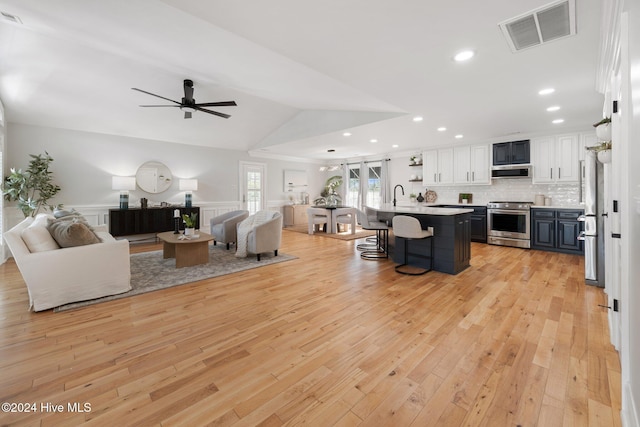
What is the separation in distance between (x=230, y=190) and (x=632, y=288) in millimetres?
8069

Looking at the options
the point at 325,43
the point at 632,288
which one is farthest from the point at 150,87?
the point at 632,288

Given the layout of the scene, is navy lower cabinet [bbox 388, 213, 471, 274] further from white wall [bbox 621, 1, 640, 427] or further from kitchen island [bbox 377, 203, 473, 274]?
white wall [bbox 621, 1, 640, 427]

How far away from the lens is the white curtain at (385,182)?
8.71 metres

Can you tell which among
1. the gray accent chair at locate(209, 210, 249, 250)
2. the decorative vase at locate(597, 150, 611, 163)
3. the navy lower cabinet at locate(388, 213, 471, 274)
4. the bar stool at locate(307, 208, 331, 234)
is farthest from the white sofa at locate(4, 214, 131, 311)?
the bar stool at locate(307, 208, 331, 234)

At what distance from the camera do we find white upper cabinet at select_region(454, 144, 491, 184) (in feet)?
21.1

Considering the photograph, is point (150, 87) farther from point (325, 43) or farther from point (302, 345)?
point (302, 345)

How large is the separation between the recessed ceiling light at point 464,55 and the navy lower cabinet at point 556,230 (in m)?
4.28

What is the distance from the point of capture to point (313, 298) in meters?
3.05

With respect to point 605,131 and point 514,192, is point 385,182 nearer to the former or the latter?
point 514,192

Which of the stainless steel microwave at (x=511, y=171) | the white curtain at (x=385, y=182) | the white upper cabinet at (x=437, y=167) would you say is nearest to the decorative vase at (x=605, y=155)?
the stainless steel microwave at (x=511, y=171)

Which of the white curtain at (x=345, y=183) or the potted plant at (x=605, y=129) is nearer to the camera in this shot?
the potted plant at (x=605, y=129)

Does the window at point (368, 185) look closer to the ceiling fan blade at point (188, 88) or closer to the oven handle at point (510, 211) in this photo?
the oven handle at point (510, 211)

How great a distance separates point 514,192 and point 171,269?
23.6 feet

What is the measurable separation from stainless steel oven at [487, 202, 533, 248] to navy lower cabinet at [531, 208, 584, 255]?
12 centimetres
